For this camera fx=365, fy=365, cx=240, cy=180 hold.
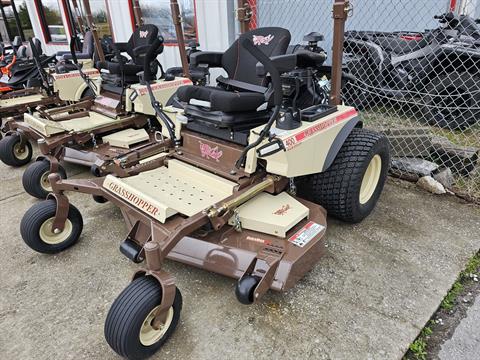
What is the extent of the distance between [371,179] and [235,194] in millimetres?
1146

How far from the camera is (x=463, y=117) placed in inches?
155

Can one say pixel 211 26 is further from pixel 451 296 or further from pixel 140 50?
pixel 451 296

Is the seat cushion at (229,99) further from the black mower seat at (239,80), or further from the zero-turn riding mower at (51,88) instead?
the zero-turn riding mower at (51,88)

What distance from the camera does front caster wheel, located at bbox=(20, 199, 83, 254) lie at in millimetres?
2109

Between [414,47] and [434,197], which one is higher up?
[414,47]

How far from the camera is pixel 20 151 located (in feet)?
12.4

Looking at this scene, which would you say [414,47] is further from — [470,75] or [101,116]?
[101,116]

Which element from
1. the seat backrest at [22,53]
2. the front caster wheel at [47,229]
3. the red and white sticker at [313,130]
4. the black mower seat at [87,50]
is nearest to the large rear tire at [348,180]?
the red and white sticker at [313,130]

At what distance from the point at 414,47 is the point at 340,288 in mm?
3586

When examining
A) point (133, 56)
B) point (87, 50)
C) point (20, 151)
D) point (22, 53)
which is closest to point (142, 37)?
point (133, 56)

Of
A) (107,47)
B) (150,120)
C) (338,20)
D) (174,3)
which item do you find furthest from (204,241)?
(107,47)

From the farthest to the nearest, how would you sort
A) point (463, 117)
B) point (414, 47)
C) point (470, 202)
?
1. point (414, 47)
2. point (463, 117)
3. point (470, 202)

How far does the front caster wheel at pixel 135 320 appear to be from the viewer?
4.71ft

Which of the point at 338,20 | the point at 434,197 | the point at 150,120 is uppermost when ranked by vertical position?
the point at 338,20
